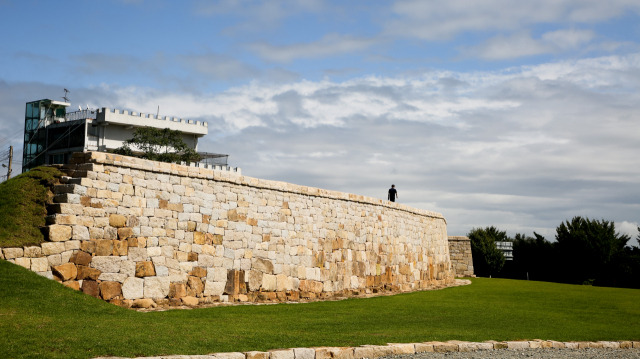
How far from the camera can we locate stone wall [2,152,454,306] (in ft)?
48.0

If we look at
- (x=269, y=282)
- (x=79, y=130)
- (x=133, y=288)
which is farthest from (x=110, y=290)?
(x=79, y=130)

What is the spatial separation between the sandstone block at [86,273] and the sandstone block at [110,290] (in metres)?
0.27

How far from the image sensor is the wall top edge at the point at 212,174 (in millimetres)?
15422

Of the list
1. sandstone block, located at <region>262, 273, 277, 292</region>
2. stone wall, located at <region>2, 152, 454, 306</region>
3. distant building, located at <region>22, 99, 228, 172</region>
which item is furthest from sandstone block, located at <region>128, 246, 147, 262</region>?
distant building, located at <region>22, 99, 228, 172</region>

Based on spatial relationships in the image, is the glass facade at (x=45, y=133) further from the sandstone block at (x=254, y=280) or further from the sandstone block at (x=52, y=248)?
the sandstone block at (x=52, y=248)

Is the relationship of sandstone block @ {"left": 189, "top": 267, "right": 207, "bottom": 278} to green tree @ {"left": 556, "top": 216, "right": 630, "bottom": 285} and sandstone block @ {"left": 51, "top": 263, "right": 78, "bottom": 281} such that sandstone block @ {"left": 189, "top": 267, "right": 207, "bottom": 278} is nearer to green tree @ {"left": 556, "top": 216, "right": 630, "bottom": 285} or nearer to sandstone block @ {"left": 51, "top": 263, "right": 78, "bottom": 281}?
sandstone block @ {"left": 51, "top": 263, "right": 78, "bottom": 281}

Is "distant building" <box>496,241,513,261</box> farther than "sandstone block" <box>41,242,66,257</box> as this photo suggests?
Yes

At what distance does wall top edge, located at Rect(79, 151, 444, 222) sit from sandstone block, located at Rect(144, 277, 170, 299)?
9.30 feet

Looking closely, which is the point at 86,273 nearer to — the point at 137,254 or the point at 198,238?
the point at 137,254

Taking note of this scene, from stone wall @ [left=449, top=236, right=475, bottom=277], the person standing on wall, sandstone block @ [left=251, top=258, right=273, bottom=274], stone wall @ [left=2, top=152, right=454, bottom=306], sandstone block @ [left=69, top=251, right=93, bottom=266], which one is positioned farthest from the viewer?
stone wall @ [left=449, top=236, right=475, bottom=277]

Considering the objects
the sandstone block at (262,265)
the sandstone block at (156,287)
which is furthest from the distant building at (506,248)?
the sandstone block at (156,287)

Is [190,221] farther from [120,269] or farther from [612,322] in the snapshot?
[612,322]

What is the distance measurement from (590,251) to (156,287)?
1460 inches

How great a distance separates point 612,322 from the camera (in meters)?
17.4
